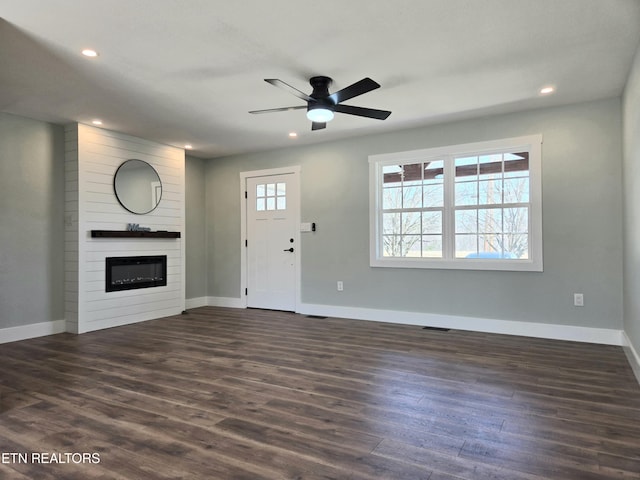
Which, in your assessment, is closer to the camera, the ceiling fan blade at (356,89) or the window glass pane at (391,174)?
the ceiling fan blade at (356,89)

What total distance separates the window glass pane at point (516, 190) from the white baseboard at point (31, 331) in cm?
561


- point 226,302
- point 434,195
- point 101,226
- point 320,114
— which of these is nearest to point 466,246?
point 434,195

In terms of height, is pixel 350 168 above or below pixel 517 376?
above

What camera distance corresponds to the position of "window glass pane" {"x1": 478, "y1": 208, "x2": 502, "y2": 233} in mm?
4797

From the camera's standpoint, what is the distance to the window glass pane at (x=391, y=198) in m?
5.46

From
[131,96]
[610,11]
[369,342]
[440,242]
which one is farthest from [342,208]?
[610,11]

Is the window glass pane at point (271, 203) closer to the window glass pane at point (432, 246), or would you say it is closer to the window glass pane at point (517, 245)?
the window glass pane at point (432, 246)

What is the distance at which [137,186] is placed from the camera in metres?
5.60

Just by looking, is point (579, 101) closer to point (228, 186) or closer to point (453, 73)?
point (453, 73)

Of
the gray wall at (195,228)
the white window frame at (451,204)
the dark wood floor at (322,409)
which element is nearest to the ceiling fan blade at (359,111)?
the white window frame at (451,204)

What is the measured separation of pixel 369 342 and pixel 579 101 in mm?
3390

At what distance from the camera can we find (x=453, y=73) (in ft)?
11.7

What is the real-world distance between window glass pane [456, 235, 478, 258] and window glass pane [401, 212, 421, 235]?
541mm

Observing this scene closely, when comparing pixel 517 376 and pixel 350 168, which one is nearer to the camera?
pixel 517 376
